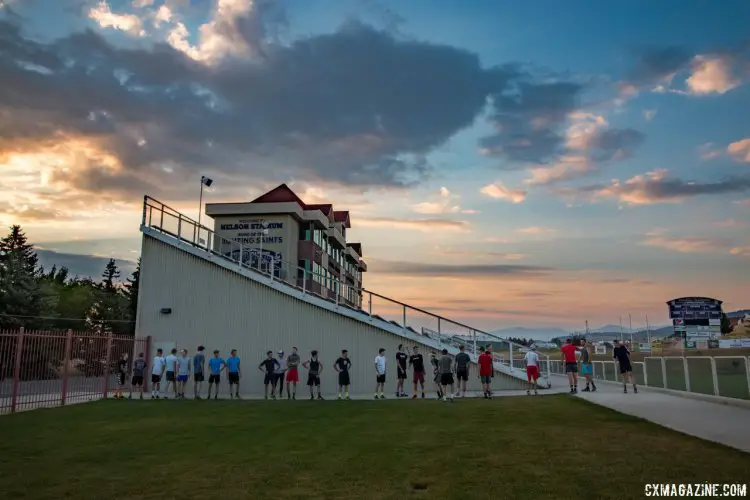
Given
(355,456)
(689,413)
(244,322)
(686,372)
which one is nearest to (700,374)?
(686,372)

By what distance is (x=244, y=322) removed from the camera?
2291 centimetres

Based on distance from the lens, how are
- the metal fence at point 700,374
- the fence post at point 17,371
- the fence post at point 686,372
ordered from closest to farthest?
1. the metal fence at point 700,374
2. the fence post at point 17,371
3. the fence post at point 686,372

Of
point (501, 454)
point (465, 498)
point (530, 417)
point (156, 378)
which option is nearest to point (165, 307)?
point (156, 378)

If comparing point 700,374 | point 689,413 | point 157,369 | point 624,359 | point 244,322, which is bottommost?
point 689,413

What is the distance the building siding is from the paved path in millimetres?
6330

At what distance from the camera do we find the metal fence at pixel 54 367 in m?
15.1

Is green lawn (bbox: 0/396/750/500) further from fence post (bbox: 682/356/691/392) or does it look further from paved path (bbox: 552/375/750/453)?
fence post (bbox: 682/356/691/392)

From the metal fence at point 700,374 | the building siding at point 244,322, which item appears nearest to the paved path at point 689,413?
the metal fence at point 700,374

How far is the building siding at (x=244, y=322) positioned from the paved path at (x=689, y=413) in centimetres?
633

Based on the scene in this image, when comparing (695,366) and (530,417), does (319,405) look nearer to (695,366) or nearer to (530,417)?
(530,417)

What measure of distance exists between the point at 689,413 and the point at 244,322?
15727 mm

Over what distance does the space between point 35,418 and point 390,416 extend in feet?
26.8

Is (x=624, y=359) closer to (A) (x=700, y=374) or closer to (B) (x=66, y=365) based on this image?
(A) (x=700, y=374)

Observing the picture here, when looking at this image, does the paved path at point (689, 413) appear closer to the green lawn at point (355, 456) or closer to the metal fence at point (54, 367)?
the green lawn at point (355, 456)
